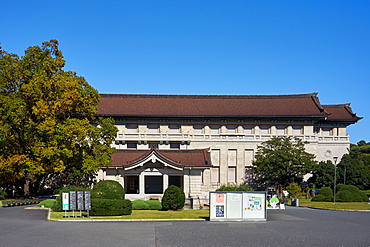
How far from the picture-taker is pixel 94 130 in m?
42.4

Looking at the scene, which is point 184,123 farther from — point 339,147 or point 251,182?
point 339,147

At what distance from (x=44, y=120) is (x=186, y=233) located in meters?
25.9

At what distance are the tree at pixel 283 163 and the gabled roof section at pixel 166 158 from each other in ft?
36.6

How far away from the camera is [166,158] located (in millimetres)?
44344

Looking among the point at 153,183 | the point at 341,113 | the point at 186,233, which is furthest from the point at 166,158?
the point at 341,113

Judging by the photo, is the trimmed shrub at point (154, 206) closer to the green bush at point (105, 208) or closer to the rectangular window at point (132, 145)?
the green bush at point (105, 208)

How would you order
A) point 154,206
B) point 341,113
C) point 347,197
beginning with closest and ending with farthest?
point 154,206 → point 347,197 → point 341,113

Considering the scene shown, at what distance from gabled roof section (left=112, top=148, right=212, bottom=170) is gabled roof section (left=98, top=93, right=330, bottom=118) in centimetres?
1654

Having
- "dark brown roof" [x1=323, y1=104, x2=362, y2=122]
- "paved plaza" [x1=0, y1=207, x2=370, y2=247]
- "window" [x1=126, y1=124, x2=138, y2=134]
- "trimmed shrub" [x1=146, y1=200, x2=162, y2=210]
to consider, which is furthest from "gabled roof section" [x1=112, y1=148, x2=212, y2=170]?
"dark brown roof" [x1=323, y1=104, x2=362, y2=122]

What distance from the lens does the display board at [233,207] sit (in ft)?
79.8

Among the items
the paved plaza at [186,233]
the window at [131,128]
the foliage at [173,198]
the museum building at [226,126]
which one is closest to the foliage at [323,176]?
the museum building at [226,126]

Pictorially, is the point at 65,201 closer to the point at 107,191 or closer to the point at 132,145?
the point at 107,191

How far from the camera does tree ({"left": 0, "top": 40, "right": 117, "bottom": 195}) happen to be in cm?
4009

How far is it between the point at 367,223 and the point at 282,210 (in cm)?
924
